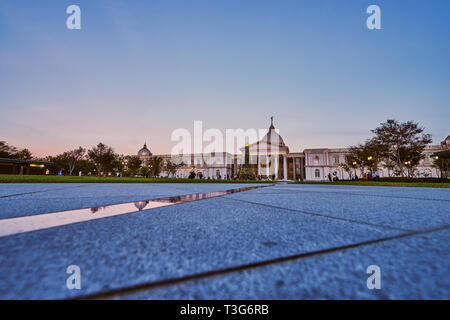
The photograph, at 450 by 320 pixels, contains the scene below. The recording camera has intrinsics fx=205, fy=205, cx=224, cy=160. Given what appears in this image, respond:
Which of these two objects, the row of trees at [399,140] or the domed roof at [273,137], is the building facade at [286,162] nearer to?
the domed roof at [273,137]

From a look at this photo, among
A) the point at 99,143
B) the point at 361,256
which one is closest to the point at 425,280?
the point at 361,256

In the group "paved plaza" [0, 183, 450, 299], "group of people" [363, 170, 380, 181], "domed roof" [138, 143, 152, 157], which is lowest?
"group of people" [363, 170, 380, 181]

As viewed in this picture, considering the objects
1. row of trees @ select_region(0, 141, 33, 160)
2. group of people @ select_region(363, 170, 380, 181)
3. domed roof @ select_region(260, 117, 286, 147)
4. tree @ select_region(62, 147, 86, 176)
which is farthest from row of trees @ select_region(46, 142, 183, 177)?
group of people @ select_region(363, 170, 380, 181)

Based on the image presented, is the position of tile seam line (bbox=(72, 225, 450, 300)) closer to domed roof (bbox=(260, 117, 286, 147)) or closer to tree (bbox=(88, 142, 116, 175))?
tree (bbox=(88, 142, 116, 175))

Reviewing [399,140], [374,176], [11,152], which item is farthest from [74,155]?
[399,140]

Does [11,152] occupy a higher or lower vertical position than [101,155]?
higher

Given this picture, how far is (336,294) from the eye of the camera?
45 centimetres

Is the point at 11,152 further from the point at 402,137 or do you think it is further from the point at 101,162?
the point at 402,137

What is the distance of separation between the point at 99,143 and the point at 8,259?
A: 161ft

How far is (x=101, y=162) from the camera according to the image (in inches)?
1639

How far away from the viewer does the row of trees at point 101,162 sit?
42.1m

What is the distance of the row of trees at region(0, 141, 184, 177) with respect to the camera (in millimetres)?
42094

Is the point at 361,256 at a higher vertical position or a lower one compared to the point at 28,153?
lower
